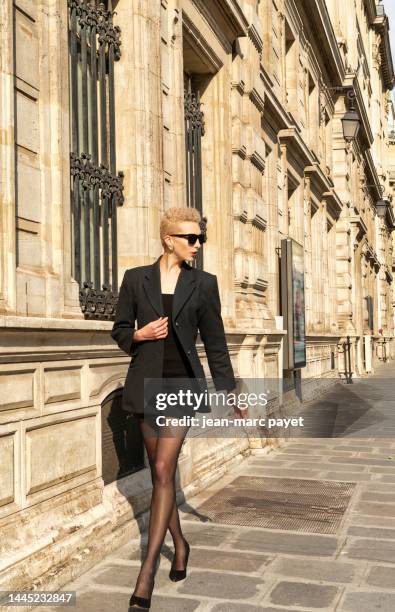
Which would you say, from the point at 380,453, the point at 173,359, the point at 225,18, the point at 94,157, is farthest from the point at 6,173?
the point at 380,453

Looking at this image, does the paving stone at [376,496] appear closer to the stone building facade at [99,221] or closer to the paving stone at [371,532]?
the paving stone at [371,532]

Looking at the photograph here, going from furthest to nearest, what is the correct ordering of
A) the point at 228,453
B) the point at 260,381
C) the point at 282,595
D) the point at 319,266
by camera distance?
the point at 319,266 → the point at 260,381 → the point at 228,453 → the point at 282,595

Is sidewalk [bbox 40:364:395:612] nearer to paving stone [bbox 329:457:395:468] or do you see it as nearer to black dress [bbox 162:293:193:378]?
paving stone [bbox 329:457:395:468]

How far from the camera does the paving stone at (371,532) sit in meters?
5.75

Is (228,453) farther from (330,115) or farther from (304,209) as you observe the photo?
(330,115)

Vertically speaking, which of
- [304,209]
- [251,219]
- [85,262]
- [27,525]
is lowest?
[27,525]

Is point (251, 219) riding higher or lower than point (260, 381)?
higher

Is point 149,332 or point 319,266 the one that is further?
point 319,266

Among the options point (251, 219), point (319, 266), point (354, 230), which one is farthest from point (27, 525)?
point (354, 230)

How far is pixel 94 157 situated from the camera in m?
6.40

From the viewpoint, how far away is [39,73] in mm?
5152

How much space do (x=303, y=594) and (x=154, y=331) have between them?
177cm

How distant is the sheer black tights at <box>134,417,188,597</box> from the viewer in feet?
12.8

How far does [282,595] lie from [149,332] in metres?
1.71
